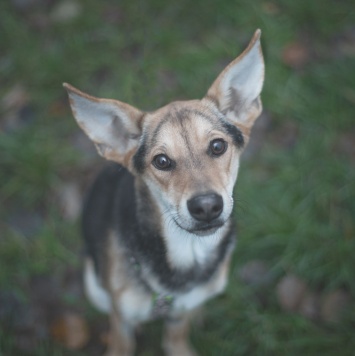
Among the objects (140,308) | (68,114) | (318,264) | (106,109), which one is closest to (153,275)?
(140,308)

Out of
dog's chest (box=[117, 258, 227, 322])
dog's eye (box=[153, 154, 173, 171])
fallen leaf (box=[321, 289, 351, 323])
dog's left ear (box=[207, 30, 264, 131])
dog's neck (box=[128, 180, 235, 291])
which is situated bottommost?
fallen leaf (box=[321, 289, 351, 323])

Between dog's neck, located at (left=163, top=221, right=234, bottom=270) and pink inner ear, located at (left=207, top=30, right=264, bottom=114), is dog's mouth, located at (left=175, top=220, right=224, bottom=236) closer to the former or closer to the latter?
dog's neck, located at (left=163, top=221, right=234, bottom=270)

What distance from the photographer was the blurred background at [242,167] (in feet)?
12.6

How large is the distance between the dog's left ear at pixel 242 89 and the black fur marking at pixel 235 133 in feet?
0.25

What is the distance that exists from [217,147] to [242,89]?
44 centimetres

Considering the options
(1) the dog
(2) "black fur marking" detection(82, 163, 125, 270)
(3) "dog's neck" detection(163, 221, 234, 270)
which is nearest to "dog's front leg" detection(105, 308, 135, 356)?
(1) the dog

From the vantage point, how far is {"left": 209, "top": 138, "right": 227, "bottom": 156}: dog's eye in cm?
266

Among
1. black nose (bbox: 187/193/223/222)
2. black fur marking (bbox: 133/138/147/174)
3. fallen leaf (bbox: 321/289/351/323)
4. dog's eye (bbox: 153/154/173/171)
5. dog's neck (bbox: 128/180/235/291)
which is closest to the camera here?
black nose (bbox: 187/193/223/222)

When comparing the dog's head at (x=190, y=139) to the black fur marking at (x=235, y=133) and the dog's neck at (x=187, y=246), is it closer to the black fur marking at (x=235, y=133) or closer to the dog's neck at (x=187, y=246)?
the black fur marking at (x=235, y=133)

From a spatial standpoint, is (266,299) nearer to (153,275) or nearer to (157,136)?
(153,275)

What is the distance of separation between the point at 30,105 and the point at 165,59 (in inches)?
61.6

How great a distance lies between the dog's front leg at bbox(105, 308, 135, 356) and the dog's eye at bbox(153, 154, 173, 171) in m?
1.25

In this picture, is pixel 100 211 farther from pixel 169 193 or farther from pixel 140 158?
pixel 169 193

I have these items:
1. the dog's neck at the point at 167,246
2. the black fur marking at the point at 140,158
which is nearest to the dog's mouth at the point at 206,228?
the dog's neck at the point at 167,246
